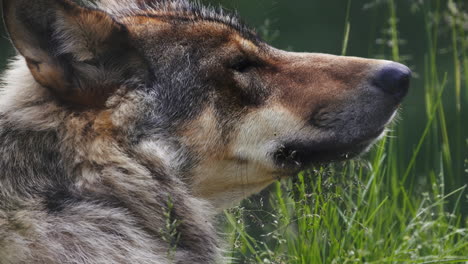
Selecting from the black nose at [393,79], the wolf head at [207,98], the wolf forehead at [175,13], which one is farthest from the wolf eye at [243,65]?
the black nose at [393,79]

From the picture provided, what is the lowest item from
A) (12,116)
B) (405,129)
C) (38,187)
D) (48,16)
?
(405,129)

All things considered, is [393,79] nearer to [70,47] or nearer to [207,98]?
[207,98]

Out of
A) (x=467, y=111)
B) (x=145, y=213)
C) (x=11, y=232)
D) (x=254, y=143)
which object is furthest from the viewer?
(x=467, y=111)

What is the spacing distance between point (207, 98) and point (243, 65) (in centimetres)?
24

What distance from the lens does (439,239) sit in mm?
4234

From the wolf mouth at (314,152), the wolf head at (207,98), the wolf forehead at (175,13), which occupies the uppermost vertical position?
the wolf forehead at (175,13)

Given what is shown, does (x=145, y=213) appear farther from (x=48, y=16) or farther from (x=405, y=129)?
(x=405, y=129)

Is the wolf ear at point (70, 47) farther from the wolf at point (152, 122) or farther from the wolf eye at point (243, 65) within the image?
the wolf eye at point (243, 65)

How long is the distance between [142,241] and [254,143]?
26.4 inches

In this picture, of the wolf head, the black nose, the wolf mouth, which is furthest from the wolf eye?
the black nose

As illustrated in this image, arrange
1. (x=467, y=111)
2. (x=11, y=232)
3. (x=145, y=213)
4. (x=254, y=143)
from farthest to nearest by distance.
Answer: (x=467, y=111), (x=254, y=143), (x=145, y=213), (x=11, y=232)

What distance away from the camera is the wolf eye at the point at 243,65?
162 inches

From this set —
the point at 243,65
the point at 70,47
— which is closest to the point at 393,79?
the point at 243,65

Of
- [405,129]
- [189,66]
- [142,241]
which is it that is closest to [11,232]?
[142,241]
